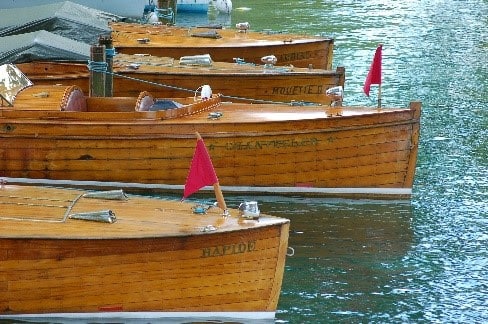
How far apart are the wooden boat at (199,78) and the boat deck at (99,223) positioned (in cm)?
820

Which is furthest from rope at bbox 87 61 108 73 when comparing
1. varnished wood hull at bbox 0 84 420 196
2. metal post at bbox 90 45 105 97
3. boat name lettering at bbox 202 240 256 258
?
boat name lettering at bbox 202 240 256 258

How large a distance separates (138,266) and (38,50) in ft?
34.7

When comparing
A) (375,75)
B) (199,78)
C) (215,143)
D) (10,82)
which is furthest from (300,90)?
(10,82)

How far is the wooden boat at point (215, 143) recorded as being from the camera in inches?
799

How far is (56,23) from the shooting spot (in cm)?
2727

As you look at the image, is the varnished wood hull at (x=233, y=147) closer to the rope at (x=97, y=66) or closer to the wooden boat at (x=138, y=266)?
A: the rope at (x=97, y=66)

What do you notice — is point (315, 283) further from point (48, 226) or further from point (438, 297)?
point (48, 226)

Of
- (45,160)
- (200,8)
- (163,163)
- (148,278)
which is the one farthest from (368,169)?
(200,8)

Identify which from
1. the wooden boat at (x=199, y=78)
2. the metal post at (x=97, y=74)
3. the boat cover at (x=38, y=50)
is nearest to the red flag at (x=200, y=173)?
the metal post at (x=97, y=74)

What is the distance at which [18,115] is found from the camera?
2025 centimetres

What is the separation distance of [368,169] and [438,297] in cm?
454

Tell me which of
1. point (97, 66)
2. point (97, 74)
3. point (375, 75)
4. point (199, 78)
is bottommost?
point (199, 78)

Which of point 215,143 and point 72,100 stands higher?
point 72,100

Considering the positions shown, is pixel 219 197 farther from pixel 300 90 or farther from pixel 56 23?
pixel 56 23
